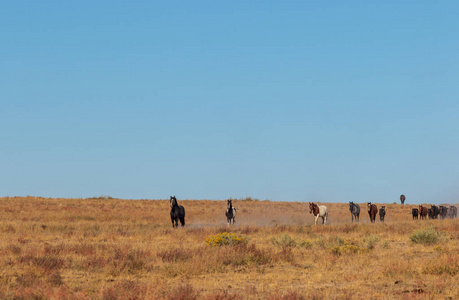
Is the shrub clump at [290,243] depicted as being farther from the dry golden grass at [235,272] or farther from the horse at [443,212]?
the horse at [443,212]

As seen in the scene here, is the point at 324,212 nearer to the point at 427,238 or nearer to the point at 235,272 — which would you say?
the point at 427,238

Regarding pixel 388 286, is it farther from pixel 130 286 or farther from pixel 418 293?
pixel 130 286

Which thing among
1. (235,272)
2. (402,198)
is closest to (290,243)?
(235,272)

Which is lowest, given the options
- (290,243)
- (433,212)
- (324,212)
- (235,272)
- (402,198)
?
(235,272)

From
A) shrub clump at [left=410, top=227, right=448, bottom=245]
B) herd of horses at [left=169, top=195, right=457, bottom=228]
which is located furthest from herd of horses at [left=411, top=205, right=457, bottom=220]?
shrub clump at [left=410, top=227, right=448, bottom=245]

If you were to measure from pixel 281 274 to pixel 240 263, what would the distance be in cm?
200

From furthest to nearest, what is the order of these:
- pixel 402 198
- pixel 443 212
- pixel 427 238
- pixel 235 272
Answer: pixel 402 198
pixel 443 212
pixel 427 238
pixel 235 272

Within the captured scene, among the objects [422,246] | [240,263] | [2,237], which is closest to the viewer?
[240,263]

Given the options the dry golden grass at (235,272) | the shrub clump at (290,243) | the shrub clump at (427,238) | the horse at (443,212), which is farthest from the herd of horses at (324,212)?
the shrub clump at (427,238)

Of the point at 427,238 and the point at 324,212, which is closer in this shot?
the point at 427,238

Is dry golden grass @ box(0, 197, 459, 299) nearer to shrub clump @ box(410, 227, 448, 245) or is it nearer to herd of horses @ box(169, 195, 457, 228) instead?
shrub clump @ box(410, 227, 448, 245)

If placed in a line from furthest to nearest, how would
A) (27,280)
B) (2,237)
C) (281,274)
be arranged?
(2,237)
(281,274)
(27,280)

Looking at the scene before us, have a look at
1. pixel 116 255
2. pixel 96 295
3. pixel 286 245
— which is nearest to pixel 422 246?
pixel 286 245

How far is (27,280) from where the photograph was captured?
11.5 meters
